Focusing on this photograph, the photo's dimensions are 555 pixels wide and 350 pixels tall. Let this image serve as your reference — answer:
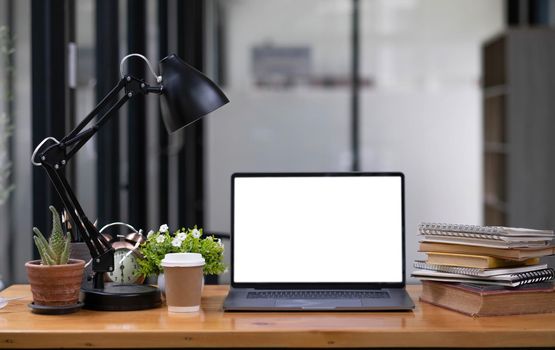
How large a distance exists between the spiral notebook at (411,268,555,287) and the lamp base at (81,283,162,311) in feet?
1.77

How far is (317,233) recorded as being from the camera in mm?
2020

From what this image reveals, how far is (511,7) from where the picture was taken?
5.59m

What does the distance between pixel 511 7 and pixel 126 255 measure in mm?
4153

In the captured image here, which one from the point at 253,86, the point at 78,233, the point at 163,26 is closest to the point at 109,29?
the point at 163,26

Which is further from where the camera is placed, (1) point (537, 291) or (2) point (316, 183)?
(2) point (316, 183)

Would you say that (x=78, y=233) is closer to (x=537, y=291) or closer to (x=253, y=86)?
(x=537, y=291)

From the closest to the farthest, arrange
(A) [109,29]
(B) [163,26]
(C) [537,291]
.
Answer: (C) [537,291] → (A) [109,29] → (B) [163,26]

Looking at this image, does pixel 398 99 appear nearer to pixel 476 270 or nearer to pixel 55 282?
pixel 476 270

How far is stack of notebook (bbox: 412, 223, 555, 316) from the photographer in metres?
1.85

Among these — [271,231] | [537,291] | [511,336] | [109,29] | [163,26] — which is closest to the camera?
[511,336]

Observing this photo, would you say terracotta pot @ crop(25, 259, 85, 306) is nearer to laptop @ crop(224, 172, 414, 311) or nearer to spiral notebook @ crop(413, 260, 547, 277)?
laptop @ crop(224, 172, 414, 311)

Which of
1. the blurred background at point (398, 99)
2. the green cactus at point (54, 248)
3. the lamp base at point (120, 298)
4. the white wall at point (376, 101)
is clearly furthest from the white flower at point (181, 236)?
the white wall at point (376, 101)

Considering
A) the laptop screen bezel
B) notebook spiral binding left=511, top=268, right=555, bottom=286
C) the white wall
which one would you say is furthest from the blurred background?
notebook spiral binding left=511, top=268, right=555, bottom=286

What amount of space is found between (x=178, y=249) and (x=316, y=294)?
298mm
